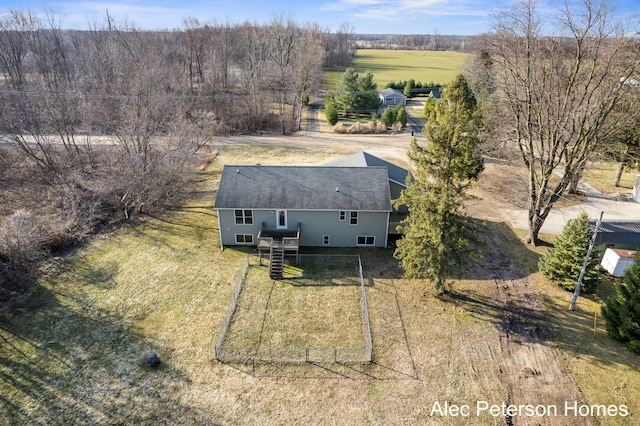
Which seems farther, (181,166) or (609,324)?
(181,166)

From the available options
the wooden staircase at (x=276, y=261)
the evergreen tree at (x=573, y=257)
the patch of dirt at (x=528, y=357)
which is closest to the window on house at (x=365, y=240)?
the wooden staircase at (x=276, y=261)

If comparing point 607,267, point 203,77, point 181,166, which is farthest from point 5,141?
point 607,267

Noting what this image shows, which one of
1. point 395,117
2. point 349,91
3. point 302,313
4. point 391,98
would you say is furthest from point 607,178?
point 391,98

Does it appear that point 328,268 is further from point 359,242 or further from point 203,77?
point 203,77

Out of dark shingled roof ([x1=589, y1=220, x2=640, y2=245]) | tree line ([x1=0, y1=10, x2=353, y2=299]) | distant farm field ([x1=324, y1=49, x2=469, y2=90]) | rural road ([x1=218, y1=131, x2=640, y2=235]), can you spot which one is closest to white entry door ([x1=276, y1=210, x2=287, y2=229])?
tree line ([x1=0, y1=10, x2=353, y2=299])

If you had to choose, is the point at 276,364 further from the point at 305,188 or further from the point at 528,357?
the point at 305,188
